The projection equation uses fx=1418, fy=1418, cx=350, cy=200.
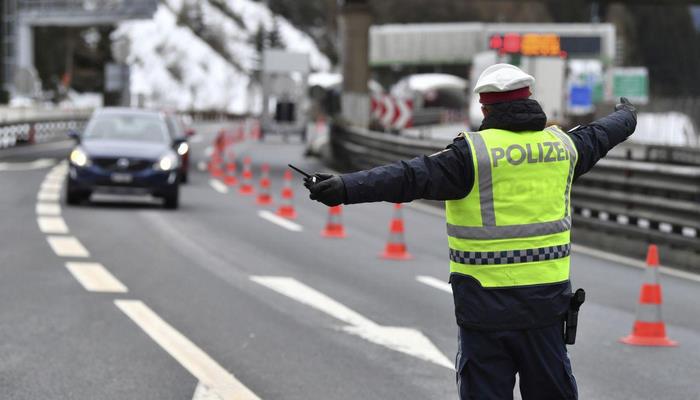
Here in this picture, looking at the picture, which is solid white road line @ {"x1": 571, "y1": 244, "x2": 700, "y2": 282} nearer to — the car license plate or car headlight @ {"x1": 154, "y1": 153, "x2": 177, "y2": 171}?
car headlight @ {"x1": 154, "y1": 153, "x2": 177, "y2": 171}

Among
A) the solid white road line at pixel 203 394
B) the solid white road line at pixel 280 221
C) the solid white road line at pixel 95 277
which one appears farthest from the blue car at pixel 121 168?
the solid white road line at pixel 203 394

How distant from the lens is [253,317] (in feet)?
34.6

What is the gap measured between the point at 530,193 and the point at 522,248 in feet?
0.67

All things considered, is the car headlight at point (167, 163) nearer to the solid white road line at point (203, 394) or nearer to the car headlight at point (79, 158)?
the car headlight at point (79, 158)

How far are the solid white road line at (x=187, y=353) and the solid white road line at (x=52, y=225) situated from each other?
6.12 metres

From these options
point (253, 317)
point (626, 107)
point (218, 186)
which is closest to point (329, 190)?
point (626, 107)

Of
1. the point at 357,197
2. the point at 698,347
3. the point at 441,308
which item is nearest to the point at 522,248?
the point at 357,197

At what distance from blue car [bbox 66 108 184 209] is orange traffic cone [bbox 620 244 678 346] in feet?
39.0

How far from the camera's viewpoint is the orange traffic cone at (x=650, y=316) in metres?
9.94

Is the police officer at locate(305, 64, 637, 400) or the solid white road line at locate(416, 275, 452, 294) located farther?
the solid white road line at locate(416, 275, 452, 294)

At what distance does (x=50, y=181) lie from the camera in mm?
27250

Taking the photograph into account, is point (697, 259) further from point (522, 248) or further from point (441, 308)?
point (522, 248)

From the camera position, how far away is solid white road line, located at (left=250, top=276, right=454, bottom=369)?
9195 mm

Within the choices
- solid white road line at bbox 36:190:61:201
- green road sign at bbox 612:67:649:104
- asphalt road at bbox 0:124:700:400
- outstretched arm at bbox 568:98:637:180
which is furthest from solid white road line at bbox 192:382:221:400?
green road sign at bbox 612:67:649:104
